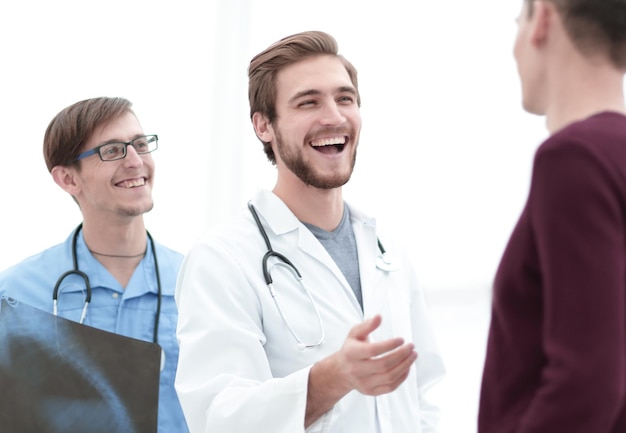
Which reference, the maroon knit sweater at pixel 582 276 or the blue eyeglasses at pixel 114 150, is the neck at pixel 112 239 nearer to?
the blue eyeglasses at pixel 114 150

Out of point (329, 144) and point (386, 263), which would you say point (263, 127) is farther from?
point (386, 263)

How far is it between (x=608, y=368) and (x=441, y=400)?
2.19m

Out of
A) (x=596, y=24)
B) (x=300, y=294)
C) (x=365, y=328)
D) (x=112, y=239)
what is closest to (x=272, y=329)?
(x=300, y=294)

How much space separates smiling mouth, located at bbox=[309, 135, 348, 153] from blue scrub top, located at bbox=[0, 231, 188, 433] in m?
0.70

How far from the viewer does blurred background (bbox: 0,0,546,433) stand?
3.10 m

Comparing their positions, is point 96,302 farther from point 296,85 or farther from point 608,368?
point 608,368

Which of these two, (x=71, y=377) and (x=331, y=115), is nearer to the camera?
(x=331, y=115)

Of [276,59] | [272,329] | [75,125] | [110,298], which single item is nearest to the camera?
[272,329]

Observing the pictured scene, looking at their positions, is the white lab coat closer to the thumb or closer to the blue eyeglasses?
the thumb

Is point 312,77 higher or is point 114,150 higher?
point 312,77

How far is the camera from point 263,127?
2.05m

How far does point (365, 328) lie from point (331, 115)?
776 millimetres

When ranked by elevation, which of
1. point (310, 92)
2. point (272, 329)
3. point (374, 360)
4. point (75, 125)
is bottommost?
point (272, 329)

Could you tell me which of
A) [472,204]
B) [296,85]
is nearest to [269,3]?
[472,204]
